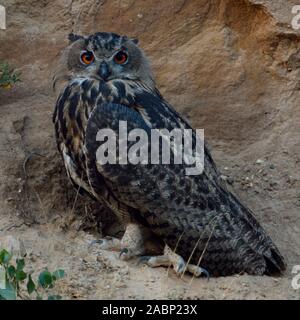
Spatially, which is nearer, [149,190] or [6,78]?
[149,190]

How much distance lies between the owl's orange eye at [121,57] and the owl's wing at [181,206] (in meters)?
0.55

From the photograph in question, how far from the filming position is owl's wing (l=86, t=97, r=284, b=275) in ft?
18.0

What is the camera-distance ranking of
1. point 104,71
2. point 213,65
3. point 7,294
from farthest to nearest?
point 213,65
point 104,71
point 7,294

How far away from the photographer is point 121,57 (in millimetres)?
6160

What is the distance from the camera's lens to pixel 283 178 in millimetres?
6711

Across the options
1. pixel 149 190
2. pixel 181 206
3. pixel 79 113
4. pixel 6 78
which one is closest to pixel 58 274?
pixel 149 190

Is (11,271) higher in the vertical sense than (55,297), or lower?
higher

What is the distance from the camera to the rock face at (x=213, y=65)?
268 inches

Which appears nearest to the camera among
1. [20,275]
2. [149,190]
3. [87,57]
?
[20,275]

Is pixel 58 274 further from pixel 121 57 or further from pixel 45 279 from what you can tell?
pixel 121 57

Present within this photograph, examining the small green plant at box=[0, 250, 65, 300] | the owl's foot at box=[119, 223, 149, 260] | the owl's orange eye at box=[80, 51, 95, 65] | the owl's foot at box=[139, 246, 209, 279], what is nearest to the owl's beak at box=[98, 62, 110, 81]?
the owl's orange eye at box=[80, 51, 95, 65]

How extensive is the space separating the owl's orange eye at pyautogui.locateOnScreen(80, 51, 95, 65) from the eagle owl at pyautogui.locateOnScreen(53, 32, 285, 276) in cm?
2

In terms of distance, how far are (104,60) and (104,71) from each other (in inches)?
3.7

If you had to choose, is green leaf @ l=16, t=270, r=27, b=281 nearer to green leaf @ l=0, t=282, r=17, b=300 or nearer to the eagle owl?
green leaf @ l=0, t=282, r=17, b=300
